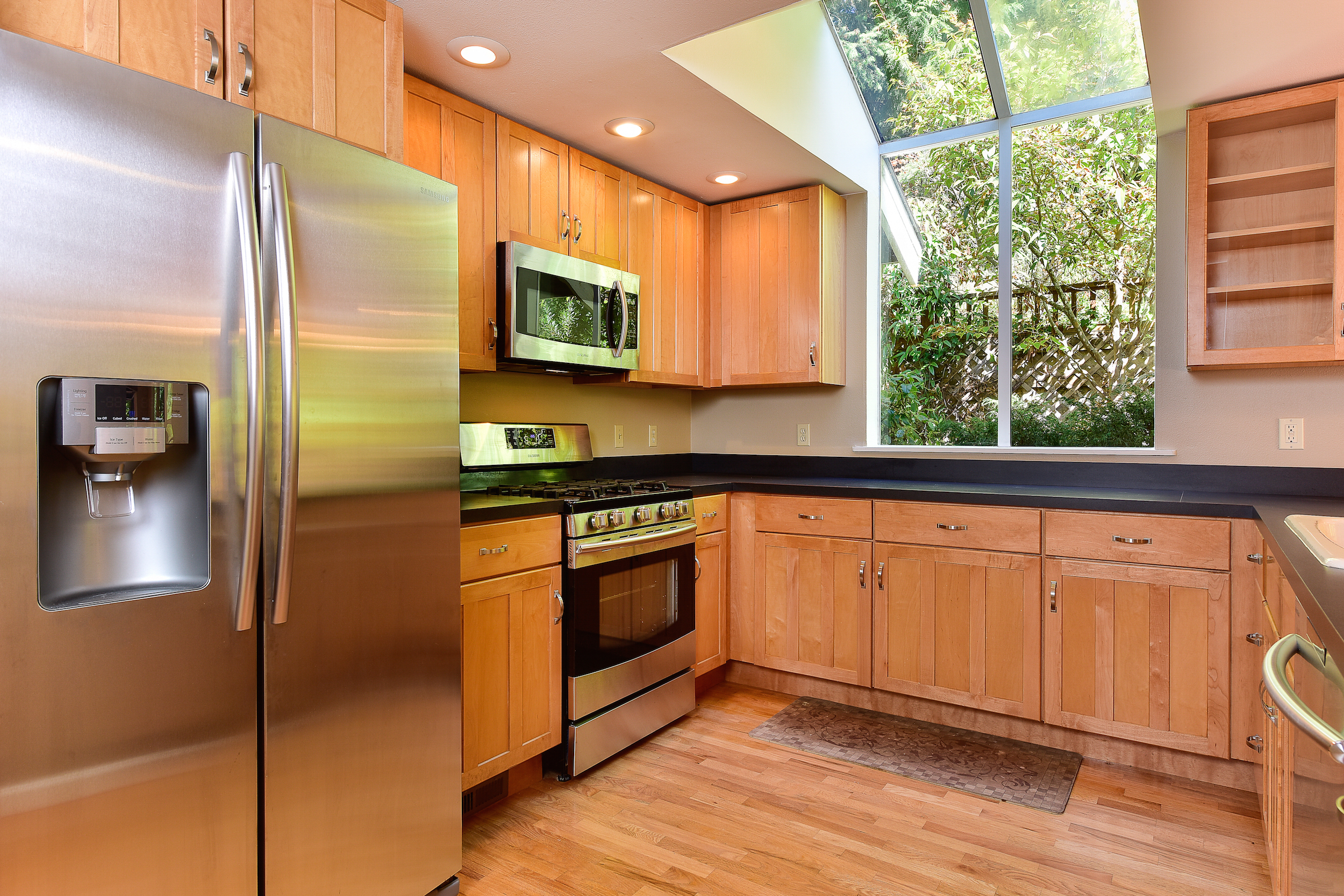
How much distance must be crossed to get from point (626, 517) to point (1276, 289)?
2449 millimetres

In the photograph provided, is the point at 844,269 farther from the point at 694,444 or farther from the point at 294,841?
the point at 294,841

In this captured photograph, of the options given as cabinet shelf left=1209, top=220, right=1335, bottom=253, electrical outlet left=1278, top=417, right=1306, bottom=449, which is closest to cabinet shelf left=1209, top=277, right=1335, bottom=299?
cabinet shelf left=1209, top=220, right=1335, bottom=253

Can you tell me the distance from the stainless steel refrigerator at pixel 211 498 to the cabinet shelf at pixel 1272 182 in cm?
271

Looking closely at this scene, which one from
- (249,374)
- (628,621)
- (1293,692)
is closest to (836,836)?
(628,621)

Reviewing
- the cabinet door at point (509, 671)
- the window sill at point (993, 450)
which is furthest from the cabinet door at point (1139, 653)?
the cabinet door at point (509, 671)

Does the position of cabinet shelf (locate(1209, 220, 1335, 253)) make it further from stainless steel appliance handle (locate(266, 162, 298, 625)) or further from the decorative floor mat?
stainless steel appliance handle (locate(266, 162, 298, 625))

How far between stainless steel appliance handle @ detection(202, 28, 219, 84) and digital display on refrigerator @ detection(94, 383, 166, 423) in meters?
0.67

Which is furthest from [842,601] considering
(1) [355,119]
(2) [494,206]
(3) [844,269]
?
(1) [355,119]

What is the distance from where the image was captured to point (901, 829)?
218 centimetres

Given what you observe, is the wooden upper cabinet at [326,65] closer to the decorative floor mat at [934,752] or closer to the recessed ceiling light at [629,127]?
the recessed ceiling light at [629,127]

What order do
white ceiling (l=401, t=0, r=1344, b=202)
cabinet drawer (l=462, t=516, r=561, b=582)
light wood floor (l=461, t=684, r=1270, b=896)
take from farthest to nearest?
cabinet drawer (l=462, t=516, r=561, b=582) → white ceiling (l=401, t=0, r=1344, b=202) → light wood floor (l=461, t=684, r=1270, b=896)

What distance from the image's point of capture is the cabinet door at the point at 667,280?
330 centimetres

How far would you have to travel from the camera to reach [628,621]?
268cm

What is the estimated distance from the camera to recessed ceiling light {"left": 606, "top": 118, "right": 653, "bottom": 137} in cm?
273
